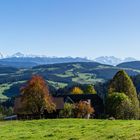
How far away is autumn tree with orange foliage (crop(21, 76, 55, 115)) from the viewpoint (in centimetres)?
9212

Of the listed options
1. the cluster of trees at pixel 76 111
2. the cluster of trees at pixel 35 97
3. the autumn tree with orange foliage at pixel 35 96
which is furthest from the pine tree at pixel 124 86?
the autumn tree with orange foliage at pixel 35 96

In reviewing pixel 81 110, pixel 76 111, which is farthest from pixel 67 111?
pixel 81 110

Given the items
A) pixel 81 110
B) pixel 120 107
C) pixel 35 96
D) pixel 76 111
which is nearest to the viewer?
pixel 35 96

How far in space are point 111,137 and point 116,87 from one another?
287ft

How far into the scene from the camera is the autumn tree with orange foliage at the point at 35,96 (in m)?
92.1

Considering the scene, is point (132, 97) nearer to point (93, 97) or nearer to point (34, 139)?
point (93, 97)

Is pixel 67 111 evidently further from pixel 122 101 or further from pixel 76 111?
pixel 122 101

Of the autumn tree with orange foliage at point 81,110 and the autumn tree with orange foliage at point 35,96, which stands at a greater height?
the autumn tree with orange foliage at point 35,96

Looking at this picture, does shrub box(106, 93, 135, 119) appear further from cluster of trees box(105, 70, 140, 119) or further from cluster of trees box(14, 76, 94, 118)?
cluster of trees box(14, 76, 94, 118)

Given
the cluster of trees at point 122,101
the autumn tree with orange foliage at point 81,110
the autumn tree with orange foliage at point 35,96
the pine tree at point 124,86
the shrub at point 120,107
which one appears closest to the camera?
the autumn tree with orange foliage at point 35,96

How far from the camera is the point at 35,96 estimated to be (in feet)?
304

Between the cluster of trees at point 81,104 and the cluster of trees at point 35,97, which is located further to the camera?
the cluster of trees at point 81,104

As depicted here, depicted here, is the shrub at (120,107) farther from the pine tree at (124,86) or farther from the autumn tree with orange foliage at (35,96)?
the autumn tree with orange foliage at (35,96)

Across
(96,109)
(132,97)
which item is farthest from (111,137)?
(96,109)
